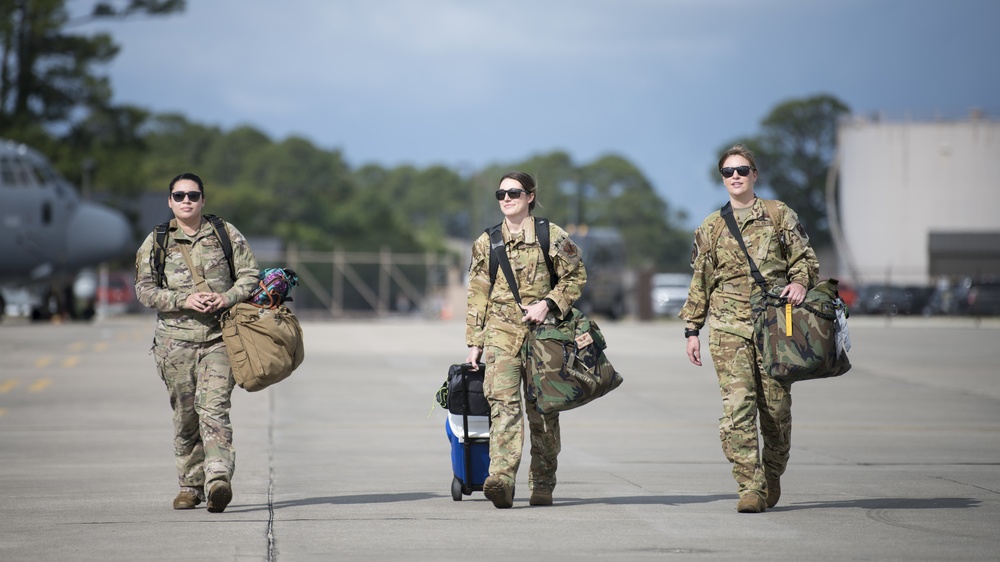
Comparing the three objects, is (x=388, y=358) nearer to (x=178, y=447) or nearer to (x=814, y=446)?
(x=814, y=446)

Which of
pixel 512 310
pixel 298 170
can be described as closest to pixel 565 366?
pixel 512 310

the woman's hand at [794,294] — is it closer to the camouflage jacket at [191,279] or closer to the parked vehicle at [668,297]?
the camouflage jacket at [191,279]

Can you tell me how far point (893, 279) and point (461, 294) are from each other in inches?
957

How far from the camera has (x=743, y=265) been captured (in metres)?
7.77

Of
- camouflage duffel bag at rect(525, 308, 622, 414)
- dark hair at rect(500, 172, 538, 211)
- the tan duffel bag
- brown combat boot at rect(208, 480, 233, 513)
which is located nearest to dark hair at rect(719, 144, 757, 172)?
dark hair at rect(500, 172, 538, 211)

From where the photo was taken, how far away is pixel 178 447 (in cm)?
806

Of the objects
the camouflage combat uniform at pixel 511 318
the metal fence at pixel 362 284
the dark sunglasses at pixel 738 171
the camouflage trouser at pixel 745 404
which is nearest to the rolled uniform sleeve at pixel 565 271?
the camouflage combat uniform at pixel 511 318

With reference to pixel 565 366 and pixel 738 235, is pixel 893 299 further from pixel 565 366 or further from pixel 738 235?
pixel 565 366

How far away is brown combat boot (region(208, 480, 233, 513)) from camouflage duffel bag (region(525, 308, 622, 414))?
1.68 meters

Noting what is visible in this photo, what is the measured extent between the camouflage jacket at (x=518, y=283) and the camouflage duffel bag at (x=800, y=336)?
39.3 inches

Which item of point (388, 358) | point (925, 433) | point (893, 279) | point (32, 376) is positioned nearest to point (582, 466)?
point (925, 433)

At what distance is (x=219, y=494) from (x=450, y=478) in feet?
7.63

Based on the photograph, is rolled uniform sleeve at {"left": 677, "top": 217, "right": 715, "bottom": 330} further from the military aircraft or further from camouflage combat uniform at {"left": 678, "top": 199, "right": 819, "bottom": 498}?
the military aircraft

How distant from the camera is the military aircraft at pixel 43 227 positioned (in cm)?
3195
